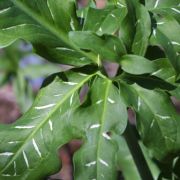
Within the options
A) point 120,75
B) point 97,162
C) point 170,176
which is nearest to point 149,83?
point 120,75

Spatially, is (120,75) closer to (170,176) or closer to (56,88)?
(56,88)

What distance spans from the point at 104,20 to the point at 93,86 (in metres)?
0.11

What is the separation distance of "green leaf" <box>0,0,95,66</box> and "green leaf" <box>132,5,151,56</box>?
81 millimetres

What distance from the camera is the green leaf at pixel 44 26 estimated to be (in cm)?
85

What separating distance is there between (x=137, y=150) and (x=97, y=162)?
166 millimetres

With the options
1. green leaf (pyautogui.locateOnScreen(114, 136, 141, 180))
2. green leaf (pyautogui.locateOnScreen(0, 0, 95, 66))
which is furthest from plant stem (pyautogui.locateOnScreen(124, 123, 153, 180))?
green leaf (pyautogui.locateOnScreen(0, 0, 95, 66))

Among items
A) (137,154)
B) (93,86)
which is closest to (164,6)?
(93,86)

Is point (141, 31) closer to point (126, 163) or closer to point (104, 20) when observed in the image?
point (104, 20)

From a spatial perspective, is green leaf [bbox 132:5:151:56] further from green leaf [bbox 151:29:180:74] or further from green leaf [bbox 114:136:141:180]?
green leaf [bbox 114:136:141:180]

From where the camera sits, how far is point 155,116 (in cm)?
87

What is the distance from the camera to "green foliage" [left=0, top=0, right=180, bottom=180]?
85 cm

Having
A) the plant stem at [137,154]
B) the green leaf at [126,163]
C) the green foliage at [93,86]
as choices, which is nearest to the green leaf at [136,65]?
the green foliage at [93,86]

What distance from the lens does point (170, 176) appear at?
110 cm

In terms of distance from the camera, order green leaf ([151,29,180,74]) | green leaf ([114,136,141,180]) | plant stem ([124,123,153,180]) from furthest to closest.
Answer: green leaf ([114,136,141,180]), plant stem ([124,123,153,180]), green leaf ([151,29,180,74])
